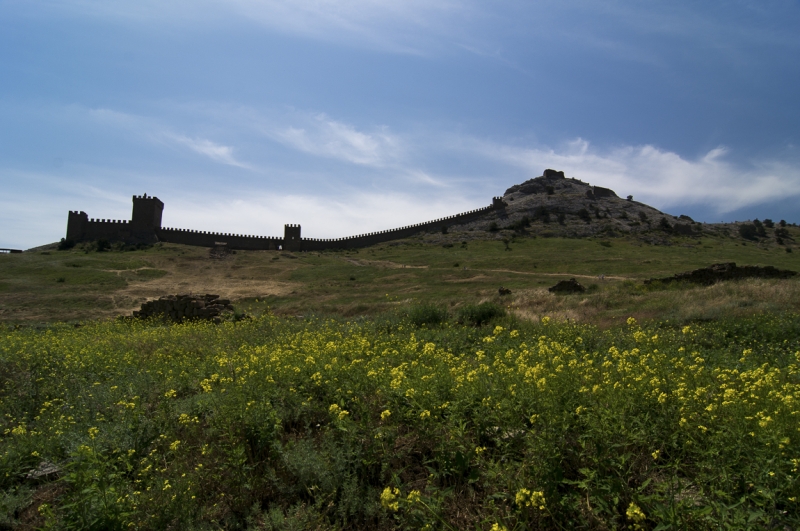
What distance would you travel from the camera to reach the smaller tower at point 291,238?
71.2 m

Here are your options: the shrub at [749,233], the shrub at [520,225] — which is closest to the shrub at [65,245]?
the shrub at [520,225]

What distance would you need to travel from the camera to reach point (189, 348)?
33.4 feet

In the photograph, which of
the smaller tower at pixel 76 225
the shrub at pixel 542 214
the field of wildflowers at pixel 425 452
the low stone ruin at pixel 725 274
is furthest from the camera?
the shrub at pixel 542 214

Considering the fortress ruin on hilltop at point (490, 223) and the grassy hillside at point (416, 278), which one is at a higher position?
the fortress ruin on hilltop at point (490, 223)

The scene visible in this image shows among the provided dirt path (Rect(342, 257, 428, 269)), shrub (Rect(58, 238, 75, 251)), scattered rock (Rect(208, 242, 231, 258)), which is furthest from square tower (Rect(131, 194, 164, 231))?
dirt path (Rect(342, 257, 428, 269))

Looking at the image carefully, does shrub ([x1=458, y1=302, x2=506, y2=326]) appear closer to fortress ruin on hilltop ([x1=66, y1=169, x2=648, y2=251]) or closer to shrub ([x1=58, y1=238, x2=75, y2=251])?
fortress ruin on hilltop ([x1=66, y1=169, x2=648, y2=251])

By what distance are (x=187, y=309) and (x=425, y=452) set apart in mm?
17541

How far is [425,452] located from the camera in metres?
4.65

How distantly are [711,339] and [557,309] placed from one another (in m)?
6.38

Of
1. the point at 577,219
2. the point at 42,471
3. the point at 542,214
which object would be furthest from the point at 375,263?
the point at 42,471

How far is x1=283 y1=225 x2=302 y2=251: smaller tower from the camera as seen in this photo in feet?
234

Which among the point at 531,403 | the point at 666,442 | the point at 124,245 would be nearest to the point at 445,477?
the point at 531,403

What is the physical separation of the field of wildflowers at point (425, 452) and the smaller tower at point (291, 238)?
6563 cm

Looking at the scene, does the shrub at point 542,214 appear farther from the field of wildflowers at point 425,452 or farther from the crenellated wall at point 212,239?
the field of wildflowers at point 425,452
